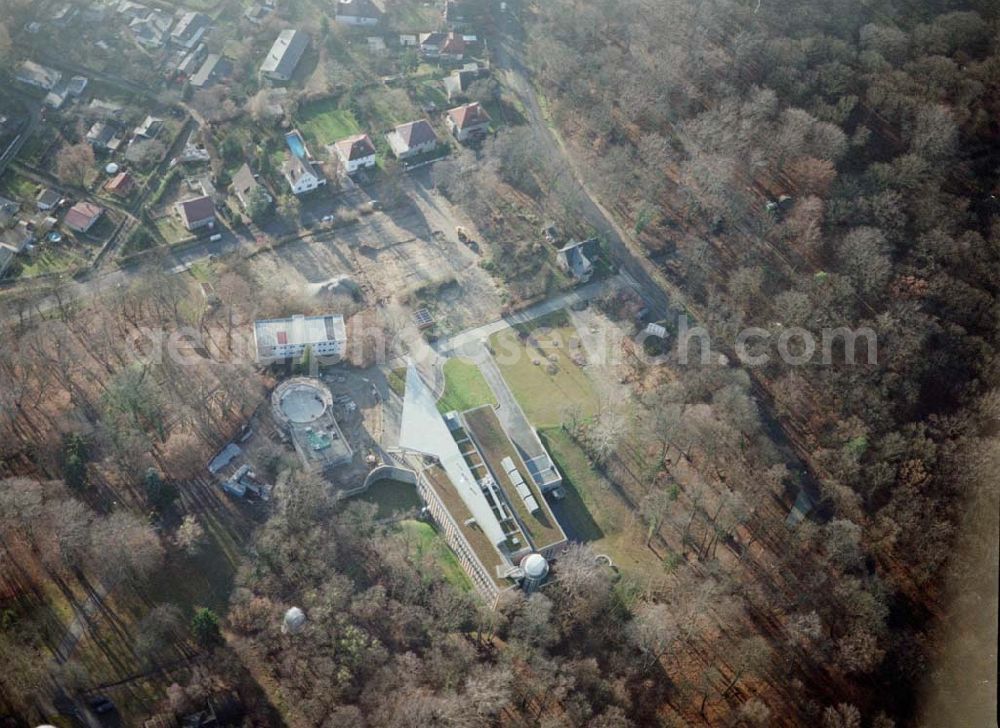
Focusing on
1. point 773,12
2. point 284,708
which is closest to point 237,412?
point 284,708

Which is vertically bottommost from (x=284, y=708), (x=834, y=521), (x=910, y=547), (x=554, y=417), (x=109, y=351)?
(x=910, y=547)

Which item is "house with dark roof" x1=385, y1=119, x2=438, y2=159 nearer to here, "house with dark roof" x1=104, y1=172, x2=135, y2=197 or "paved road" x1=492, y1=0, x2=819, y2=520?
"paved road" x1=492, y1=0, x2=819, y2=520

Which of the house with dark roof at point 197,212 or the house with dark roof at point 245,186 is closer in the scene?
the house with dark roof at point 197,212

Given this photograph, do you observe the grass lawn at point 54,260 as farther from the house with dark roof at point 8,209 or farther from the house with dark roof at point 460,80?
the house with dark roof at point 460,80

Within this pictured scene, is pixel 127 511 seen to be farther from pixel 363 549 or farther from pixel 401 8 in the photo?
pixel 401 8

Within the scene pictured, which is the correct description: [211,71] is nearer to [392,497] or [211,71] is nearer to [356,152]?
[356,152]

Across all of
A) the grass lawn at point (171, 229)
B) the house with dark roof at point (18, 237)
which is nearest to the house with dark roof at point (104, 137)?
the grass lawn at point (171, 229)
